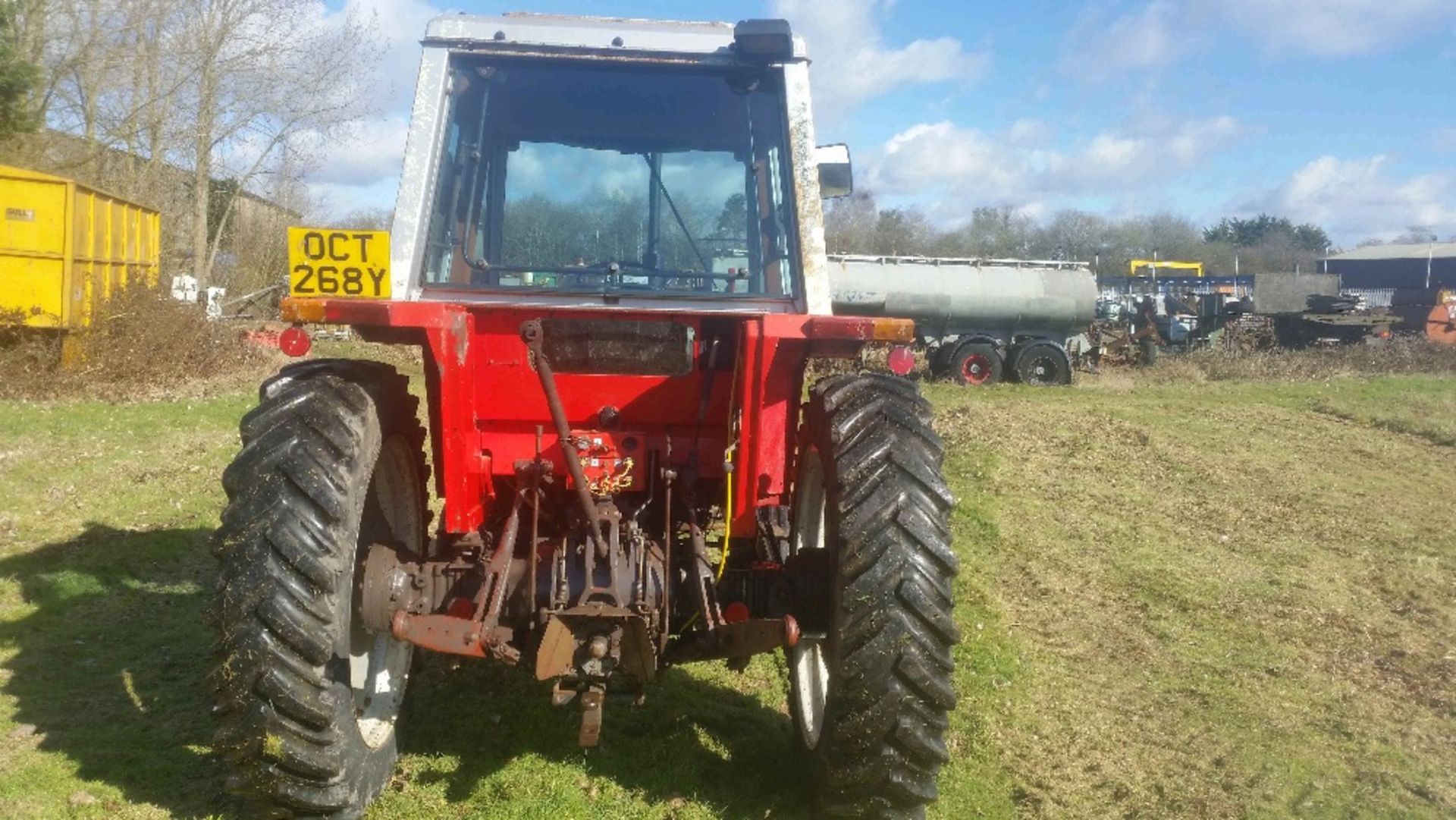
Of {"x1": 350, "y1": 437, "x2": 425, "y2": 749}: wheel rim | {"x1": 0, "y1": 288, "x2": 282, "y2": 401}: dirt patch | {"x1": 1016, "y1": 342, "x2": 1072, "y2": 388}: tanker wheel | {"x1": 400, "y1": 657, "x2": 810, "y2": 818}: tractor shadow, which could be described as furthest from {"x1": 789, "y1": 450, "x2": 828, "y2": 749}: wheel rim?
{"x1": 1016, "y1": 342, "x2": 1072, "y2": 388}: tanker wheel

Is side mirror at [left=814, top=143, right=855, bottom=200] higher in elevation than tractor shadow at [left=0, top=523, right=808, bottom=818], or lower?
higher

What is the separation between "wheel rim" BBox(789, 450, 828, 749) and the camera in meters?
4.52

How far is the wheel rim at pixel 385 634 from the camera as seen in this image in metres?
4.24

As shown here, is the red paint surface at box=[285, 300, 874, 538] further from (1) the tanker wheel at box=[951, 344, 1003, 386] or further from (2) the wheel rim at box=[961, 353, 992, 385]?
(2) the wheel rim at box=[961, 353, 992, 385]

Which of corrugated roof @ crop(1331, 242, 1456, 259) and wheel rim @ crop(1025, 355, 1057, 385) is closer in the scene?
wheel rim @ crop(1025, 355, 1057, 385)

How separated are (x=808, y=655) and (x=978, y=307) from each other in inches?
749

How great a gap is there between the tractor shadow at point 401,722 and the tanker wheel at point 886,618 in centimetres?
63

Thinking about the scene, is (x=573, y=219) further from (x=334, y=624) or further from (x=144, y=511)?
(x=144, y=511)

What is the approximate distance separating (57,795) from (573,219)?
272 cm

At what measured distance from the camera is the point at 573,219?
15.4 ft

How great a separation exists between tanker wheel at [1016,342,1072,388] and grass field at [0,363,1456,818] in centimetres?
1150

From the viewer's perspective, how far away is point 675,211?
186 inches

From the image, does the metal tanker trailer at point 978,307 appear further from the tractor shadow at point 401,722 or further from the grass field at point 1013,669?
the tractor shadow at point 401,722

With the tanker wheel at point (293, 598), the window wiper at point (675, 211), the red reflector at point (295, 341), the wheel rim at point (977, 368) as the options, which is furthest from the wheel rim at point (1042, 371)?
the tanker wheel at point (293, 598)
